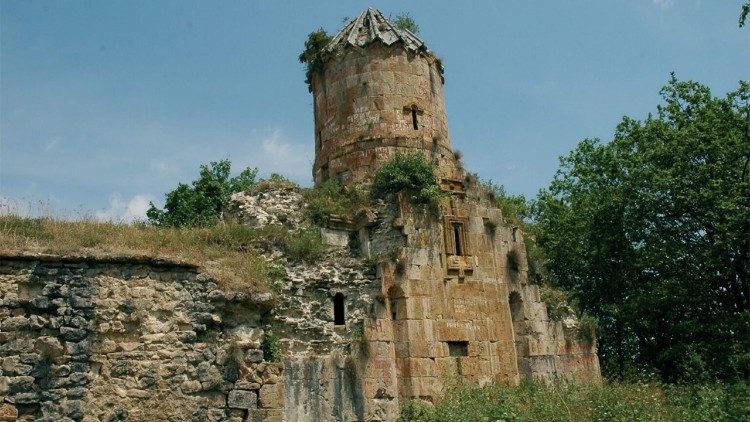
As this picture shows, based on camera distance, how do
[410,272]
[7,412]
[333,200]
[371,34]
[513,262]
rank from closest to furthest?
[7,412] < [410,272] < [333,200] < [513,262] < [371,34]

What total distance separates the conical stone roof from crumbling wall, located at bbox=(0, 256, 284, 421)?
787cm

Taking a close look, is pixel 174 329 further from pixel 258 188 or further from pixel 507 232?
pixel 507 232

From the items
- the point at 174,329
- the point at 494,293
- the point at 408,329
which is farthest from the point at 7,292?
the point at 494,293

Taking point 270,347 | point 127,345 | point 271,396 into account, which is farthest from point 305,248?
point 127,345

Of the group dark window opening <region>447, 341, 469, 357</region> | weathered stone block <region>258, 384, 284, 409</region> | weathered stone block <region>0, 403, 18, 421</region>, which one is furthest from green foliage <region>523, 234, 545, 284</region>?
weathered stone block <region>0, 403, 18, 421</region>

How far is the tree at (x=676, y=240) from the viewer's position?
16156 millimetres

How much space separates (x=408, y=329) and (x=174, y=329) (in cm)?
430

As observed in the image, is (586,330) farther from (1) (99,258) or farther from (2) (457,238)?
(1) (99,258)

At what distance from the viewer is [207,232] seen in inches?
471

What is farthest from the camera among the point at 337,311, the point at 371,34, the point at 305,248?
the point at 371,34

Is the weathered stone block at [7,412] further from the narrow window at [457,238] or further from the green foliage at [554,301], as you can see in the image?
the green foliage at [554,301]

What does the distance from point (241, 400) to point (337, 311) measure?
2908mm

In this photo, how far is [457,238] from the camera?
13734mm

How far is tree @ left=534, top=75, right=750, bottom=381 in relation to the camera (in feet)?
53.0
